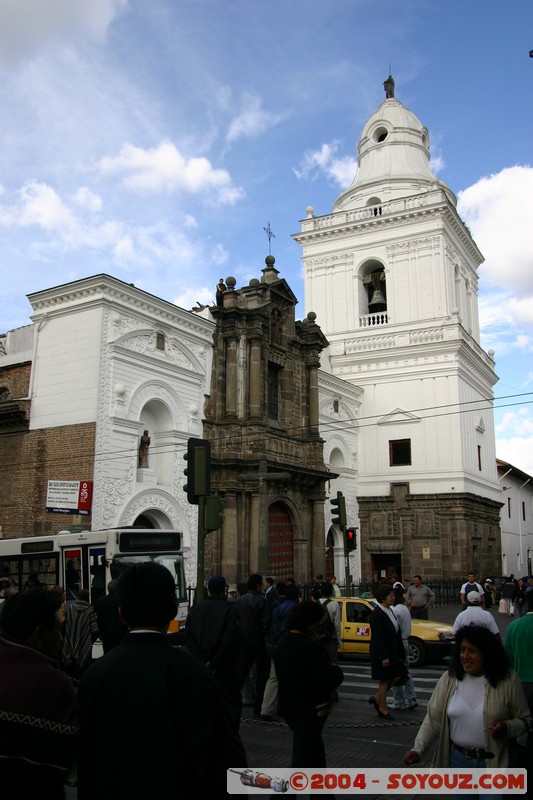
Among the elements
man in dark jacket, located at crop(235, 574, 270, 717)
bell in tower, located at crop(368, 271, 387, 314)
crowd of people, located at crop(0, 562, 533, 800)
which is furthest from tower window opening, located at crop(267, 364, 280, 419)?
crowd of people, located at crop(0, 562, 533, 800)

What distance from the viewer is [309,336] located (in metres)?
31.2

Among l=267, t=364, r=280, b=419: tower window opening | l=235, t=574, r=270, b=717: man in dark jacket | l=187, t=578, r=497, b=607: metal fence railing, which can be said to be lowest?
l=187, t=578, r=497, b=607: metal fence railing

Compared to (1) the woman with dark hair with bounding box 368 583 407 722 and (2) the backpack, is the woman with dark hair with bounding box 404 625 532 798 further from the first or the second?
(2) the backpack

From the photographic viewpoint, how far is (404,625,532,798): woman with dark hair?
13.7 feet

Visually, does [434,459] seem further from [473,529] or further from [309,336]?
[309,336]

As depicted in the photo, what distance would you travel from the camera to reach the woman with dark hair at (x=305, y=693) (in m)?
5.48

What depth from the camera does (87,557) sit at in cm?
1482

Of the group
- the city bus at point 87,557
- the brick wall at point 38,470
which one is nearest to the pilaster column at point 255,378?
the brick wall at point 38,470

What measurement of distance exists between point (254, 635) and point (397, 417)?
27460mm

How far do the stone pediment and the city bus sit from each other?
21.5 m

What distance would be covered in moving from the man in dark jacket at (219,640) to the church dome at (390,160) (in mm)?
34289

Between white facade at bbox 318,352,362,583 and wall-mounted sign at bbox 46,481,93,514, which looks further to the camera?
white facade at bbox 318,352,362,583

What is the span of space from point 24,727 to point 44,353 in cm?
2091

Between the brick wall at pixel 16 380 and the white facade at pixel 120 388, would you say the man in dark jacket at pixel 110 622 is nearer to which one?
the white facade at pixel 120 388
